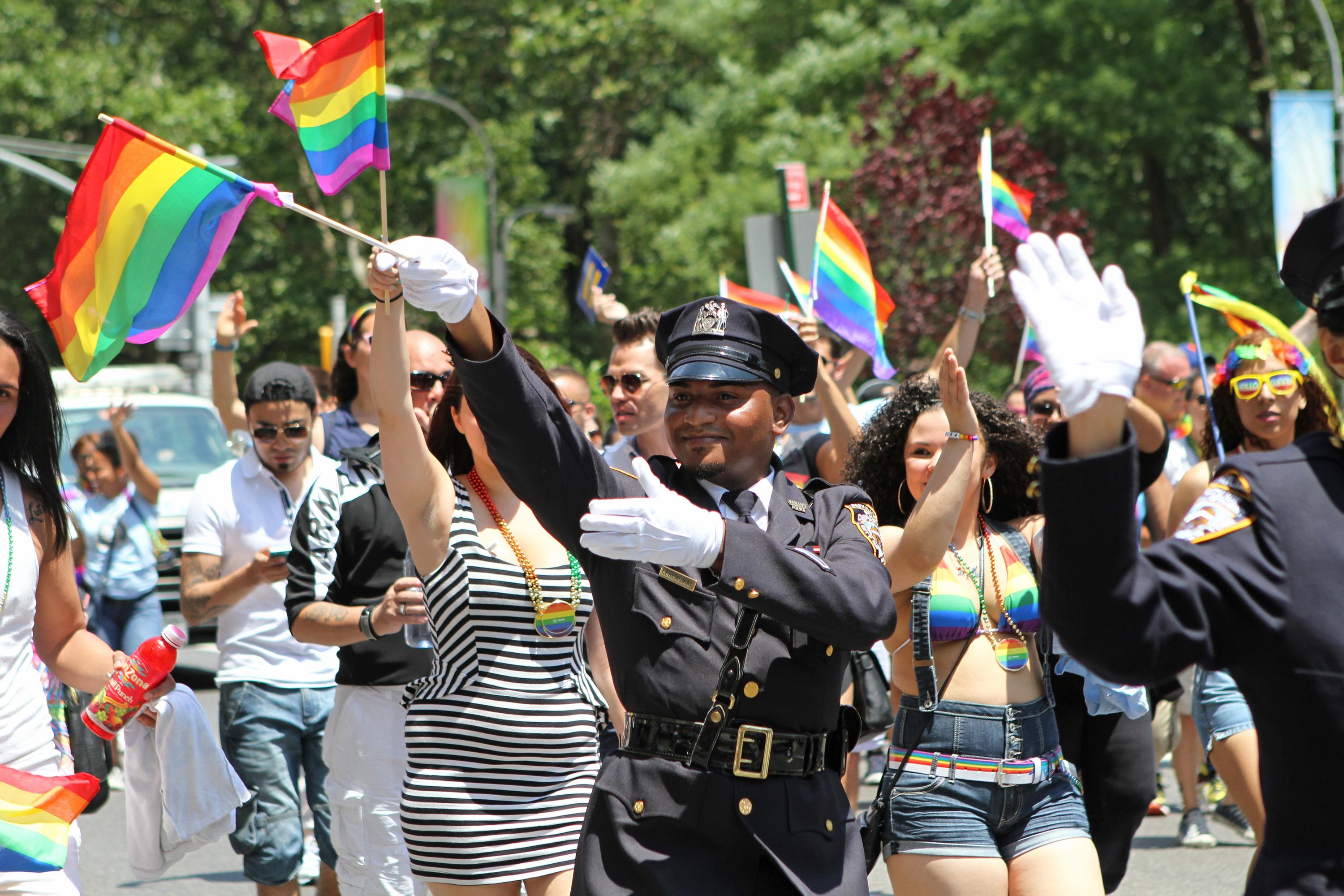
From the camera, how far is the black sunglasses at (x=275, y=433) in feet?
19.5

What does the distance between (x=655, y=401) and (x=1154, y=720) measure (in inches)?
152

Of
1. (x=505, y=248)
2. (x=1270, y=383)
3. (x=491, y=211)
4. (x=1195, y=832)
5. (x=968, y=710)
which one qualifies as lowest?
(x=1195, y=832)

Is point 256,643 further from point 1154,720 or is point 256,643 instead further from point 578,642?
point 1154,720

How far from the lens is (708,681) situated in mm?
2896

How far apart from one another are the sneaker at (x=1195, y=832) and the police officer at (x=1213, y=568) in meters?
5.45

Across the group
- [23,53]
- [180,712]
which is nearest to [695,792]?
[180,712]

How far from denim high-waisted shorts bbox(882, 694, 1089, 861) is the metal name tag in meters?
1.33

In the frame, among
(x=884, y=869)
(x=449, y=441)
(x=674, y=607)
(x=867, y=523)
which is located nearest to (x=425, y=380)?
(x=449, y=441)

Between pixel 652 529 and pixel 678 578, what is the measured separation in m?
0.33

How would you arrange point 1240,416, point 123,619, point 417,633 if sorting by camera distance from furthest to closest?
point 123,619, point 1240,416, point 417,633

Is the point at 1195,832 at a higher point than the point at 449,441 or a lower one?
lower

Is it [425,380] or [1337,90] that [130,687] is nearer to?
[425,380]

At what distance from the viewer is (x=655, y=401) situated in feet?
17.6

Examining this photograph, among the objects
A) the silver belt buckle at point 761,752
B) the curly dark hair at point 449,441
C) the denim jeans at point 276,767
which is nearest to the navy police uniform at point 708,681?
the silver belt buckle at point 761,752
